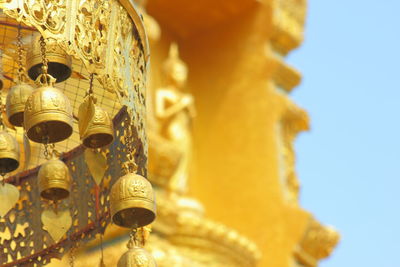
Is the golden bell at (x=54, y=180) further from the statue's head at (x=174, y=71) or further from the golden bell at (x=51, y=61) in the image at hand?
the statue's head at (x=174, y=71)

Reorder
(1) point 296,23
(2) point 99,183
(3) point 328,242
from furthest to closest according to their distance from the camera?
(1) point 296,23 < (3) point 328,242 < (2) point 99,183

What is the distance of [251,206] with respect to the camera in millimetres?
9953

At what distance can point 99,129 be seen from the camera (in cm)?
409

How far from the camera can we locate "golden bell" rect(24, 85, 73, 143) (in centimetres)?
379

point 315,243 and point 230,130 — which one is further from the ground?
point 230,130

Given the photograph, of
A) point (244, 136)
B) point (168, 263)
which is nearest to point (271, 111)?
point (244, 136)

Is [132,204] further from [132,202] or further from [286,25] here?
[286,25]

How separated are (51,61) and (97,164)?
1.92 feet

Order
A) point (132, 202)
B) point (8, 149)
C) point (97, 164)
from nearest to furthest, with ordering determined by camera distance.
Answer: point (132, 202) < point (8, 149) < point (97, 164)

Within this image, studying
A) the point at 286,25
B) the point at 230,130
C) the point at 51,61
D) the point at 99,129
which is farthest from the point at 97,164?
the point at 286,25

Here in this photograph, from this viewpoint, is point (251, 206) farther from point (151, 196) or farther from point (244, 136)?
point (151, 196)

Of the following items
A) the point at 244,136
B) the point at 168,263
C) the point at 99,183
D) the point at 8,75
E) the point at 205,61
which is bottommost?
the point at 99,183

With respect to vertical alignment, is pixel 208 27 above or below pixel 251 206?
above

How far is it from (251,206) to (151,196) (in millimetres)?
5981
